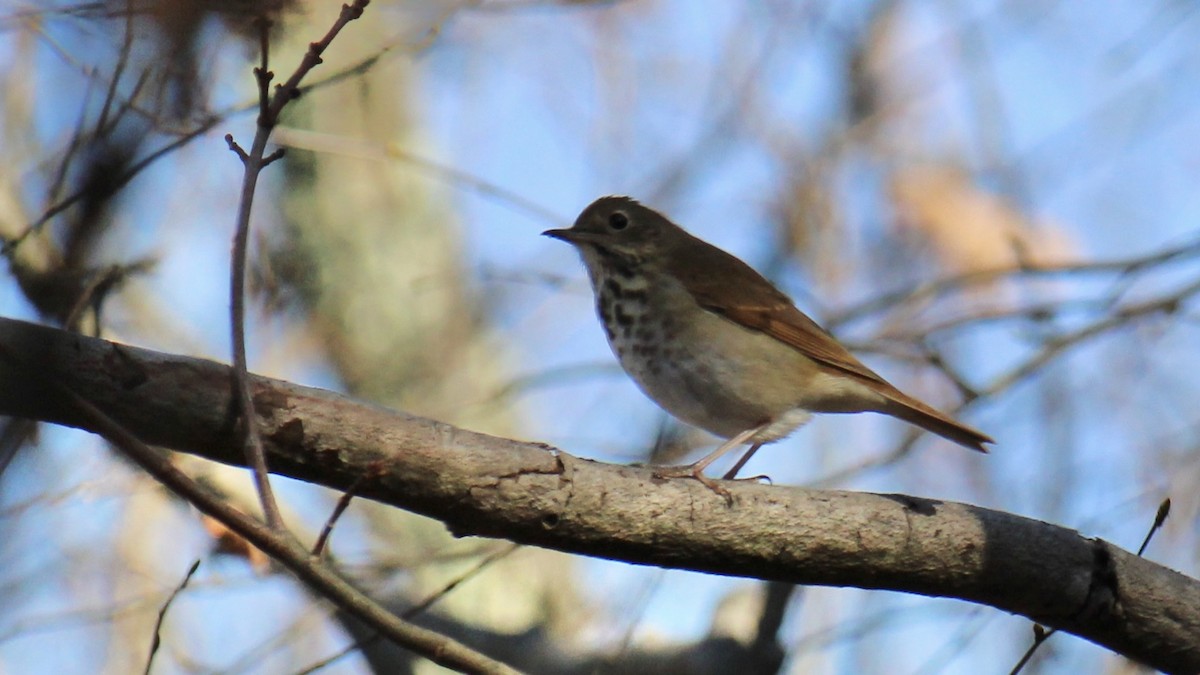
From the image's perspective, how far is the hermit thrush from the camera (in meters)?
5.33

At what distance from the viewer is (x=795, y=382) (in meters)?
5.52

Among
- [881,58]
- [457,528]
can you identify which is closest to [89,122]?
[457,528]

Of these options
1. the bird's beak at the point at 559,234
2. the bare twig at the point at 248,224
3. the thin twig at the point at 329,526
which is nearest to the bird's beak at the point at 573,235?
the bird's beak at the point at 559,234

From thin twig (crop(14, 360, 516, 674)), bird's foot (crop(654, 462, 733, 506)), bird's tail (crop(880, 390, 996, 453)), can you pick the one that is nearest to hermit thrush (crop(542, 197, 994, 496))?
bird's tail (crop(880, 390, 996, 453))

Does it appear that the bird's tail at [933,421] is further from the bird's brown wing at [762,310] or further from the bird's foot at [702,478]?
the bird's foot at [702,478]

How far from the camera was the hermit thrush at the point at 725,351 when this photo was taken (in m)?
5.33

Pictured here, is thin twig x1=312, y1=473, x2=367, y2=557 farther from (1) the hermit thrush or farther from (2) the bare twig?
(1) the hermit thrush

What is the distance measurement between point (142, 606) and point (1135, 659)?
397cm

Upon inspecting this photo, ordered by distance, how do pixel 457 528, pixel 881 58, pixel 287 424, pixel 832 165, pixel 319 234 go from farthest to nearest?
1. pixel 881 58
2. pixel 832 165
3. pixel 319 234
4. pixel 457 528
5. pixel 287 424

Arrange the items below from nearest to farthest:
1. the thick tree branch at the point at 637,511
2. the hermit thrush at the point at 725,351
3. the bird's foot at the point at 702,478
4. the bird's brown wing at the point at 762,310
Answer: the thick tree branch at the point at 637,511, the bird's foot at the point at 702,478, the hermit thrush at the point at 725,351, the bird's brown wing at the point at 762,310

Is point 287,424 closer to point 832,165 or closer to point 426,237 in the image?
point 426,237

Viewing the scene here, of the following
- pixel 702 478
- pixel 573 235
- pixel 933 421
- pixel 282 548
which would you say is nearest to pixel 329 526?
pixel 282 548

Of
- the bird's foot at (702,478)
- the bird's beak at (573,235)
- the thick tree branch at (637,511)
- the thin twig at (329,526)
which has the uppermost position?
the bird's beak at (573,235)

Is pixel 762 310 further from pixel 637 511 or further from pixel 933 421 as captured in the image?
pixel 637 511
